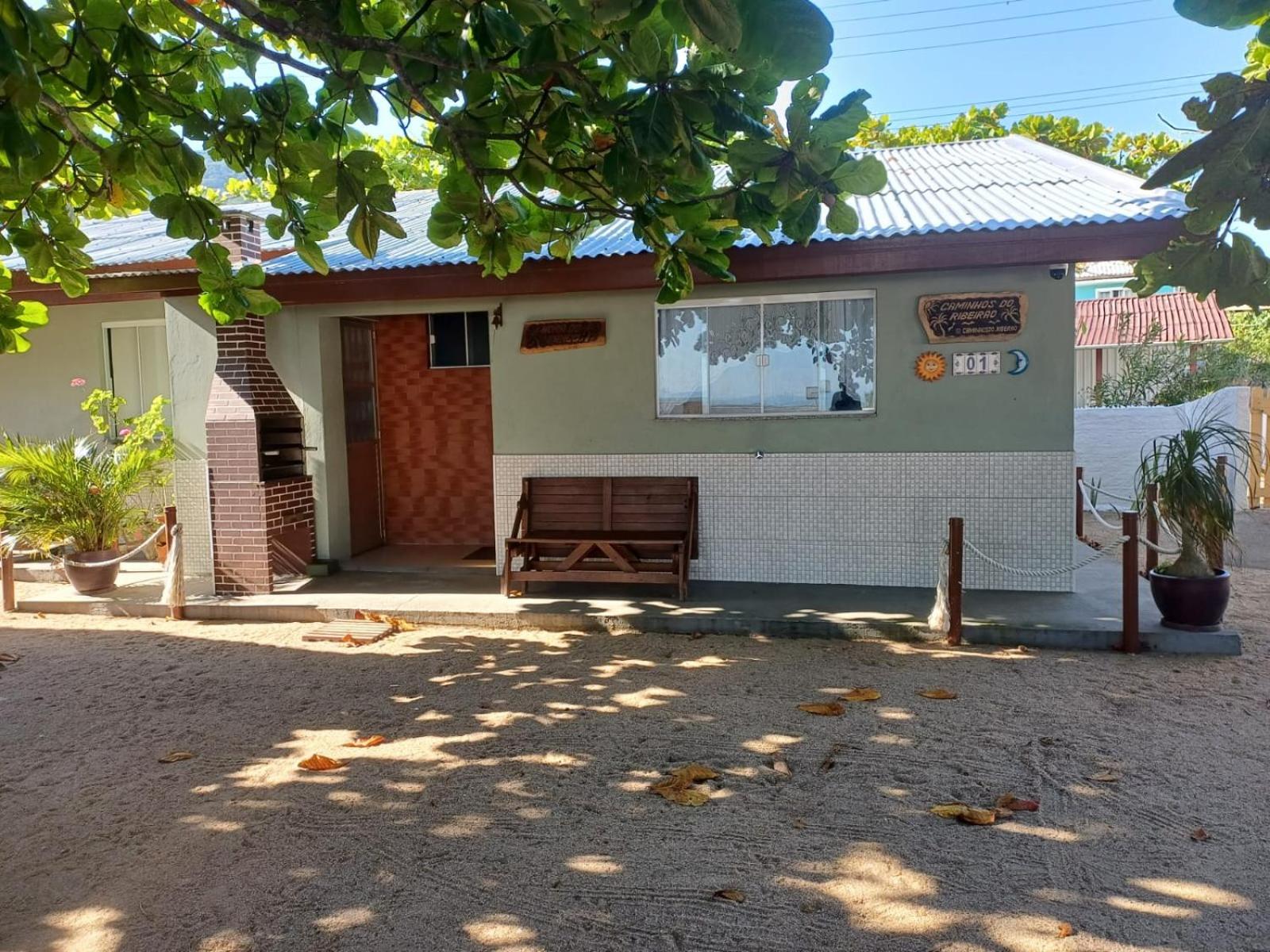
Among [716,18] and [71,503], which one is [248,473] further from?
[716,18]

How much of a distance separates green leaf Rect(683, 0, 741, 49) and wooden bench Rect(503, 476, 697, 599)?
582cm

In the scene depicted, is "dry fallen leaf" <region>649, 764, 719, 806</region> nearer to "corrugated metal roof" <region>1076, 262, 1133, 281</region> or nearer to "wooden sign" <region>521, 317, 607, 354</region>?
"wooden sign" <region>521, 317, 607, 354</region>

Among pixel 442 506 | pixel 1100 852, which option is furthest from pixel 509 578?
pixel 1100 852

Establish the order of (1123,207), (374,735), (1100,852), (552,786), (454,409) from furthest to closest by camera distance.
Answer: (454,409), (1123,207), (374,735), (552,786), (1100,852)

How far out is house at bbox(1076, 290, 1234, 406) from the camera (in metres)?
21.0

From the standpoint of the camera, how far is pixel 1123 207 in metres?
7.11

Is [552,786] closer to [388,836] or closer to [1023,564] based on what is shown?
[388,836]

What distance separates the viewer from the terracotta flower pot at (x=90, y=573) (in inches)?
338

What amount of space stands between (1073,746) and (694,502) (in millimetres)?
4131

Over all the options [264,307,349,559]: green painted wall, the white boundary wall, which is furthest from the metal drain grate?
the white boundary wall

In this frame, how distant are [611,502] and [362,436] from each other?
11.3 ft

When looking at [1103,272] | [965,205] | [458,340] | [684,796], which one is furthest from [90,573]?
[1103,272]

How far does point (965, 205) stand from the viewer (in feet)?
26.7

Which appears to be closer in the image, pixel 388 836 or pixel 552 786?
pixel 388 836
